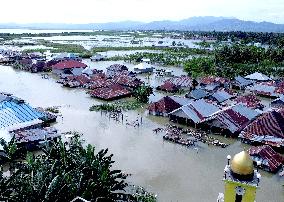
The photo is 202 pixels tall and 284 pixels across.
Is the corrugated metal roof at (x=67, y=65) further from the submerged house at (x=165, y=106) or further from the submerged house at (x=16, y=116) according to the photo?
the submerged house at (x=16, y=116)

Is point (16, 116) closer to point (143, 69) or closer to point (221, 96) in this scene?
point (221, 96)

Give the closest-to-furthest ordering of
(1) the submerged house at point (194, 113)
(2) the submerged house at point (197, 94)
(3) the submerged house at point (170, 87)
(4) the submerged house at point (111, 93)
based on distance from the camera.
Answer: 1. (1) the submerged house at point (194, 113)
2. (2) the submerged house at point (197, 94)
3. (4) the submerged house at point (111, 93)
4. (3) the submerged house at point (170, 87)

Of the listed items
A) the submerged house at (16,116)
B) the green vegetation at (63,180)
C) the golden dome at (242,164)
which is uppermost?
the golden dome at (242,164)

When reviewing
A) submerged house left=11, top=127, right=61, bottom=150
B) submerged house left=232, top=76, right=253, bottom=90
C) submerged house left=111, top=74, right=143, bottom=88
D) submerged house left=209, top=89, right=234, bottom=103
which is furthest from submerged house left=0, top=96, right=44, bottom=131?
submerged house left=232, top=76, right=253, bottom=90

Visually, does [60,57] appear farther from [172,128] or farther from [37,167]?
[37,167]

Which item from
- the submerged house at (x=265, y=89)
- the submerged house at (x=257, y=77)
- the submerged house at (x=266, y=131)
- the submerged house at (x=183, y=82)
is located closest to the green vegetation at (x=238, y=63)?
the submerged house at (x=257, y=77)

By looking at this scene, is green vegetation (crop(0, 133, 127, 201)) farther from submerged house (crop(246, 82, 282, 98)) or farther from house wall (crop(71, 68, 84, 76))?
house wall (crop(71, 68, 84, 76))
